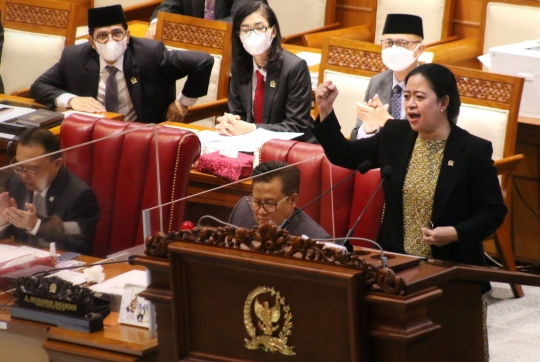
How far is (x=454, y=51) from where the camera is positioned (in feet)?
17.5

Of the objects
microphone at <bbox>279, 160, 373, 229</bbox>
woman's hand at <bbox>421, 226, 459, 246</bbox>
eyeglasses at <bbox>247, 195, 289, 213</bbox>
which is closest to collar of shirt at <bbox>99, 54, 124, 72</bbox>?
woman's hand at <bbox>421, 226, 459, 246</bbox>

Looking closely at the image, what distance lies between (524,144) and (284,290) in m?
2.79

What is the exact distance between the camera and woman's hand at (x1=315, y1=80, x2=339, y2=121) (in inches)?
88.8

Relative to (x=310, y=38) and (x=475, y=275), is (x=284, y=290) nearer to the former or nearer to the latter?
(x=475, y=275)

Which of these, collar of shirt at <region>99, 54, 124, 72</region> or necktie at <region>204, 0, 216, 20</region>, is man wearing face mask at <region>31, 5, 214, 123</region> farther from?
necktie at <region>204, 0, 216, 20</region>

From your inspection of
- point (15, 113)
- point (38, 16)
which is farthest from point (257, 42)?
point (38, 16)

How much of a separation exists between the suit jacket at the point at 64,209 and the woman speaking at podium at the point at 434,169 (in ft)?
1.88

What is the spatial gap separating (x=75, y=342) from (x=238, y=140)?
1.62 m

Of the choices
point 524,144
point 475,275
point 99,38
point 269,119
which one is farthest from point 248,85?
point 475,275

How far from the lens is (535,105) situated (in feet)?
13.6

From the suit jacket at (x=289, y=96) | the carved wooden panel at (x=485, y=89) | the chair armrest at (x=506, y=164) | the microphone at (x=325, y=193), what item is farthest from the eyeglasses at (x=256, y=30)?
the microphone at (x=325, y=193)

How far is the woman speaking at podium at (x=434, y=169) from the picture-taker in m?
2.26

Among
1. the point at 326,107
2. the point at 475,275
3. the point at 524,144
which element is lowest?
the point at 524,144

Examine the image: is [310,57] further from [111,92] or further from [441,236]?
[441,236]
